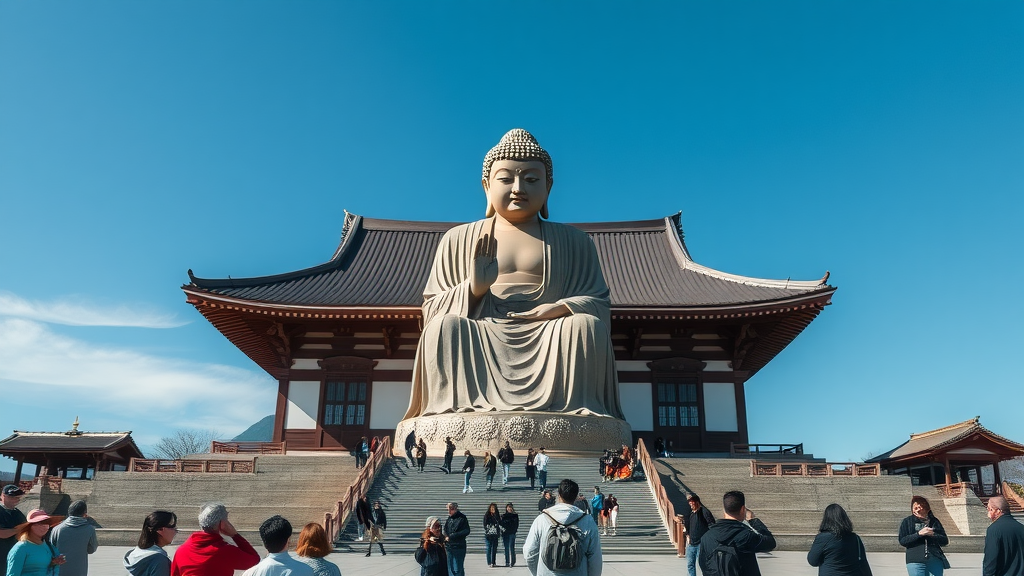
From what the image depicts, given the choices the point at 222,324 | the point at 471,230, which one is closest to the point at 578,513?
the point at 471,230

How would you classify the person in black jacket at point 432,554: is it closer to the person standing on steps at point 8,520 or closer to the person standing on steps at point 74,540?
the person standing on steps at point 74,540

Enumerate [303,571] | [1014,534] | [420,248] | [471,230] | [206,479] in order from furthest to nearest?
[420,248] → [471,230] → [206,479] → [1014,534] → [303,571]

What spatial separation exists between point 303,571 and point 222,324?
1765 centimetres

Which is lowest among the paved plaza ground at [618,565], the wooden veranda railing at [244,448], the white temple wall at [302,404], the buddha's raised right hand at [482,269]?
the paved plaza ground at [618,565]

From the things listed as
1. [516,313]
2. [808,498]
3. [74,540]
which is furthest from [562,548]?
[516,313]

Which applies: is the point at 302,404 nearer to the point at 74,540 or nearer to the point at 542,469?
the point at 542,469

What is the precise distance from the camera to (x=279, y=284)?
21.1 metres

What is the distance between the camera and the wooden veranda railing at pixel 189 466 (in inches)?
523

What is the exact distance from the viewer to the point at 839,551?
391cm

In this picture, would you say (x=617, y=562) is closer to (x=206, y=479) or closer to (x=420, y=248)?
(x=206, y=479)

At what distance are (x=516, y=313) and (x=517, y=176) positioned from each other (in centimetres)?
292

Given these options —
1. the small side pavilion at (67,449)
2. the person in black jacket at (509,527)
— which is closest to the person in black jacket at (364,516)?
the person in black jacket at (509,527)

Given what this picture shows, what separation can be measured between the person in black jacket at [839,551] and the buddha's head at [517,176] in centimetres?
1316

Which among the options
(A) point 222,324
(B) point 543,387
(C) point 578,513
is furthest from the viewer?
(A) point 222,324
